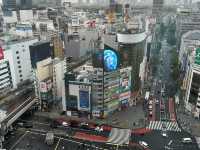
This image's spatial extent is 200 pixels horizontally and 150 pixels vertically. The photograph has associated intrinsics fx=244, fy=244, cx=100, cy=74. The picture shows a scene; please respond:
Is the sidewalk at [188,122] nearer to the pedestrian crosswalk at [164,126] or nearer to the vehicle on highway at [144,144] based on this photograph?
the pedestrian crosswalk at [164,126]

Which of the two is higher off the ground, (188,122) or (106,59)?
(106,59)

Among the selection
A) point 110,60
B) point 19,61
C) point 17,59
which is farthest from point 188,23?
point 17,59

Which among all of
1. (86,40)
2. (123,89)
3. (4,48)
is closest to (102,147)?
(123,89)

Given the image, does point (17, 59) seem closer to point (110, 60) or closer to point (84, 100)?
point (84, 100)

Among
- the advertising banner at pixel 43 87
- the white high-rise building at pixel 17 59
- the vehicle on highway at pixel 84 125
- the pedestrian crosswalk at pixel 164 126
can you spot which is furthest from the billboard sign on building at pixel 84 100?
the white high-rise building at pixel 17 59

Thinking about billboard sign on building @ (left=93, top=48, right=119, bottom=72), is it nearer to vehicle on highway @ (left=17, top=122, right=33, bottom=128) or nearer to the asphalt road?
the asphalt road

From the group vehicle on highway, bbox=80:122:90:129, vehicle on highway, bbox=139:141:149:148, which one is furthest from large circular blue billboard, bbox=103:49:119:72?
vehicle on highway, bbox=139:141:149:148
